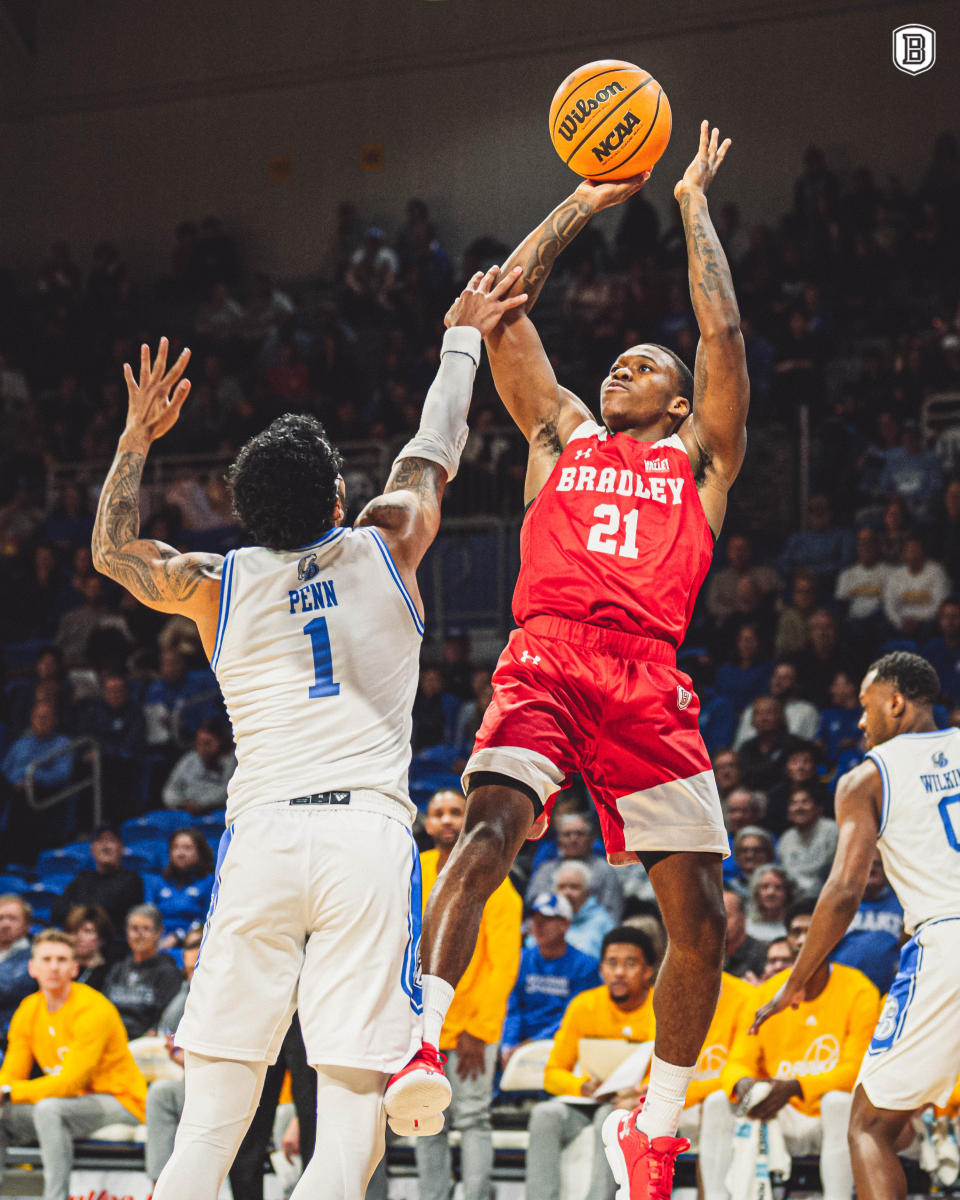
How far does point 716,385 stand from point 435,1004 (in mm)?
2141

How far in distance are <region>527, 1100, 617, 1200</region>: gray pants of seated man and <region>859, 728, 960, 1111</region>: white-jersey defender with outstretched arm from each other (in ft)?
6.81

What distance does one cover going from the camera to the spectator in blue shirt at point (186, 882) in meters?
10.1

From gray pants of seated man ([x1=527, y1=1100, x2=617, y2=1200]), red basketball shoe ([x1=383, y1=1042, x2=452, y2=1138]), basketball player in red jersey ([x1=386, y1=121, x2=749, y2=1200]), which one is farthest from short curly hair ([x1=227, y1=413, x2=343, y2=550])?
gray pants of seated man ([x1=527, y1=1100, x2=617, y2=1200])

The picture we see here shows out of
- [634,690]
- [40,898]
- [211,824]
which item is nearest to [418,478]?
[634,690]

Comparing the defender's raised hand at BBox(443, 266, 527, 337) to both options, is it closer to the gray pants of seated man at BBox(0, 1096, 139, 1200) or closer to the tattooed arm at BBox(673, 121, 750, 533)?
the tattooed arm at BBox(673, 121, 750, 533)

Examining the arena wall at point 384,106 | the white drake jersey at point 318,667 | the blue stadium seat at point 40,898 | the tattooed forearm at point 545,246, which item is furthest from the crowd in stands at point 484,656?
the tattooed forearm at point 545,246

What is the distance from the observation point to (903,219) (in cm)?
1473

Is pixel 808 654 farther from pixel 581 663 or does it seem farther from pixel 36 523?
pixel 36 523

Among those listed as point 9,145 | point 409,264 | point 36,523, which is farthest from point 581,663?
point 9,145

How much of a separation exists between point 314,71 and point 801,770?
11.8 m

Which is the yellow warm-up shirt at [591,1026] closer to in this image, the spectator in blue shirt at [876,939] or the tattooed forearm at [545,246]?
the spectator in blue shirt at [876,939]

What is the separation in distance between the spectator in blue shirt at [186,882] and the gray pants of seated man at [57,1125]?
69.1 inches

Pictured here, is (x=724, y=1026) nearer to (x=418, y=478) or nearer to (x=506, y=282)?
(x=506, y=282)

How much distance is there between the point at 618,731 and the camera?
4.59 metres
